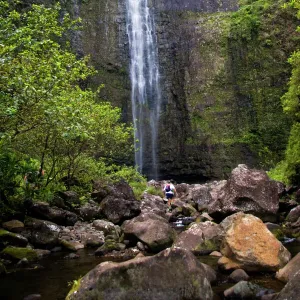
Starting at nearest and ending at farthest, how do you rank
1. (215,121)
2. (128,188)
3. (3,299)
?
(3,299), (128,188), (215,121)

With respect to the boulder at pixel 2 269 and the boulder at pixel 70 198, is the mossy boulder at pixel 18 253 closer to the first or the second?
the boulder at pixel 2 269

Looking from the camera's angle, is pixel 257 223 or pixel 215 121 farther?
pixel 215 121

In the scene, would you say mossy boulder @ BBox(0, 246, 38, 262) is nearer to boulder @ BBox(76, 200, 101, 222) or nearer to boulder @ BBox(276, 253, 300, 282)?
boulder @ BBox(76, 200, 101, 222)

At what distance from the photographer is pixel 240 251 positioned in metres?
8.55

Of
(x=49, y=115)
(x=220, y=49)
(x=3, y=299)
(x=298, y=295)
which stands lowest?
(x=3, y=299)

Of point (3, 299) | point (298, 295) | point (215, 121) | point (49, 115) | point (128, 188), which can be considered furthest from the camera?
point (215, 121)

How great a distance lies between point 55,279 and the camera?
858 cm

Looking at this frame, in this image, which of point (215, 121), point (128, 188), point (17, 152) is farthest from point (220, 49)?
point (17, 152)

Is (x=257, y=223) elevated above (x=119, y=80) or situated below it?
below

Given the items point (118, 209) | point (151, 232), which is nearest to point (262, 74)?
point (118, 209)

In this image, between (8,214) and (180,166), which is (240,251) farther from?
(180,166)

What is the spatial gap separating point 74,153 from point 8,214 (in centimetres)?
466

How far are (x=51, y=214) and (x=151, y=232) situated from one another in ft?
14.5

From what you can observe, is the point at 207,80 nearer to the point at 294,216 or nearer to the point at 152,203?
the point at 152,203
